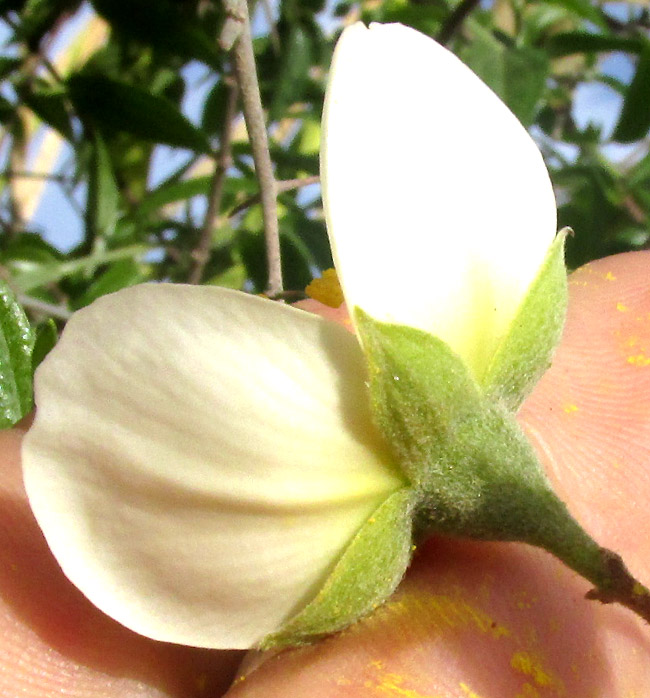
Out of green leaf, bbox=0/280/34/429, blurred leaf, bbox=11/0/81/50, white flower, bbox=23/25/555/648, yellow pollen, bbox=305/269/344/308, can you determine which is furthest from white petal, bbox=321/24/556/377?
blurred leaf, bbox=11/0/81/50

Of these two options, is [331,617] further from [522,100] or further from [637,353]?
[522,100]

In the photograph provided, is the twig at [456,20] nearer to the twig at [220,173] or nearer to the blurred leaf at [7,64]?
the twig at [220,173]

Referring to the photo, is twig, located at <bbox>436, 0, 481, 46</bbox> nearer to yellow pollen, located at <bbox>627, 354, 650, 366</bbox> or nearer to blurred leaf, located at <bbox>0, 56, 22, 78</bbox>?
yellow pollen, located at <bbox>627, 354, 650, 366</bbox>

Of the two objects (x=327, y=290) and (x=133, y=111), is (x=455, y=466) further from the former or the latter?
(x=133, y=111)

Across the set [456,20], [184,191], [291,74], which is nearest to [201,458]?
[456,20]

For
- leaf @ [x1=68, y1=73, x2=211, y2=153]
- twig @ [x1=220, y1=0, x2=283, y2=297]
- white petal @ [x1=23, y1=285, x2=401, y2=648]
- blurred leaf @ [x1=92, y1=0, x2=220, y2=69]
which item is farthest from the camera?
blurred leaf @ [x1=92, y1=0, x2=220, y2=69]

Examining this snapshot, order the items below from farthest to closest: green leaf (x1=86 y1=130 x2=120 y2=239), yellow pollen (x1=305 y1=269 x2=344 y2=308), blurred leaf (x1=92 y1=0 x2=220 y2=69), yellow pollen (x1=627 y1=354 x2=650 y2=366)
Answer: green leaf (x1=86 y1=130 x2=120 y2=239) → blurred leaf (x1=92 y1=0 x2=220 y2=69) → yellow pollen (x1=627 y1=354 x2=650 y2=366) → yellow pollen (x1=305 y1=269 x2=344 y2=308)

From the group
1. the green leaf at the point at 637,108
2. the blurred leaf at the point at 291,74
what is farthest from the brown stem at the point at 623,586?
the blurred leaf at the point at 291,74
